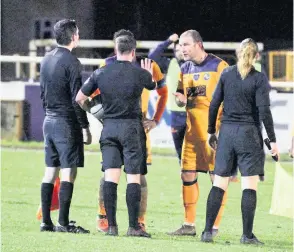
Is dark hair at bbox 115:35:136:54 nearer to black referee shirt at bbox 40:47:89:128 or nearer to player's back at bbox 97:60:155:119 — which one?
player's back at bbox 97:60:155:119

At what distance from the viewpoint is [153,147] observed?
2489 cm

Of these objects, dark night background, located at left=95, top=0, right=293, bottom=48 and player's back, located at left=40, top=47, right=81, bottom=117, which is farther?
dark night background, located at left=95, top=0, right=293, bottom=48

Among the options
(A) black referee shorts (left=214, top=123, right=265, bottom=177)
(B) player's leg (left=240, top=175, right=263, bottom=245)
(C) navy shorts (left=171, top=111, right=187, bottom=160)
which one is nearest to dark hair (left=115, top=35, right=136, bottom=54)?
(A) black referee shorts (left=214, top=123, right=265, bottom=177)

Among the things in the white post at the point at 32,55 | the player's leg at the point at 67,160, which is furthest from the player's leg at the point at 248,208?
the white post at the point at 32,55

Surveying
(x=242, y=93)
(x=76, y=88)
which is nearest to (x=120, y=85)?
(x=76, y=88)

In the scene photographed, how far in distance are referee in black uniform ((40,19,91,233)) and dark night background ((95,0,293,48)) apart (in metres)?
17.5

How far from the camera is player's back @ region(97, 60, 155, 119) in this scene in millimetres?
12742

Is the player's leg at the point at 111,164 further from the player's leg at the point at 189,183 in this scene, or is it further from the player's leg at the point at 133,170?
the player's leg at the point at 189,183

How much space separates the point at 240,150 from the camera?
496 inches

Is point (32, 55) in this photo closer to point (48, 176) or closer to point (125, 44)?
point (48, 176)

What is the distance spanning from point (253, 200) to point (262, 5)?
2119 centimetres

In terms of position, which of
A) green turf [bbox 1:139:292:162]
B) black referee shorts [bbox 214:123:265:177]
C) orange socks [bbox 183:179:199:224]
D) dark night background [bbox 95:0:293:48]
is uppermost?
dark night background [bbox 95:0:293:48]

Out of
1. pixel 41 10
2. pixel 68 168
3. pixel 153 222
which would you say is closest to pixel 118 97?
pixel 68 168

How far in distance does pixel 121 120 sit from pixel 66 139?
26.2 inches
